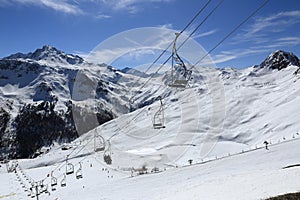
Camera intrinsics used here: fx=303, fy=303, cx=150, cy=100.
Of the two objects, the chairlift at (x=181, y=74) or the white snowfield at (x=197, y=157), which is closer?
the chairlift at (x=181, y=74)

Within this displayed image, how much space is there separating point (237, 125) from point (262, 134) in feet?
75.1

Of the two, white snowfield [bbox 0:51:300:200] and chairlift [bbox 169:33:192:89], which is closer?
chairlift [bbox 169:33:192:89]

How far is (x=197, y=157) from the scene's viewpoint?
82.9 meters

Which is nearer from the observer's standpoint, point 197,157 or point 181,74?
point 181,74

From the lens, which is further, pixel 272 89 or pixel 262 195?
pixel 272 89

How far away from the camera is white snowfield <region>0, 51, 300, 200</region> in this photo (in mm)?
29458

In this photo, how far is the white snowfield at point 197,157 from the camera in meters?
29.5

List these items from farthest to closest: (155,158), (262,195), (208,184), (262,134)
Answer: (262,134), (155,158), (208,184), (262,195)

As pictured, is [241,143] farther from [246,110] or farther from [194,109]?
[194,109]

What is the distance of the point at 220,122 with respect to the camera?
130125mm

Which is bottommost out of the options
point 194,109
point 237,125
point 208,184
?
point 208,184

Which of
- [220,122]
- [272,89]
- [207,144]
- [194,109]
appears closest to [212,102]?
[194,109]

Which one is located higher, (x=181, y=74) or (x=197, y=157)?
(x=181, y=74)

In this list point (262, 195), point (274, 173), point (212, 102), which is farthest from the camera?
point (212, 102)
